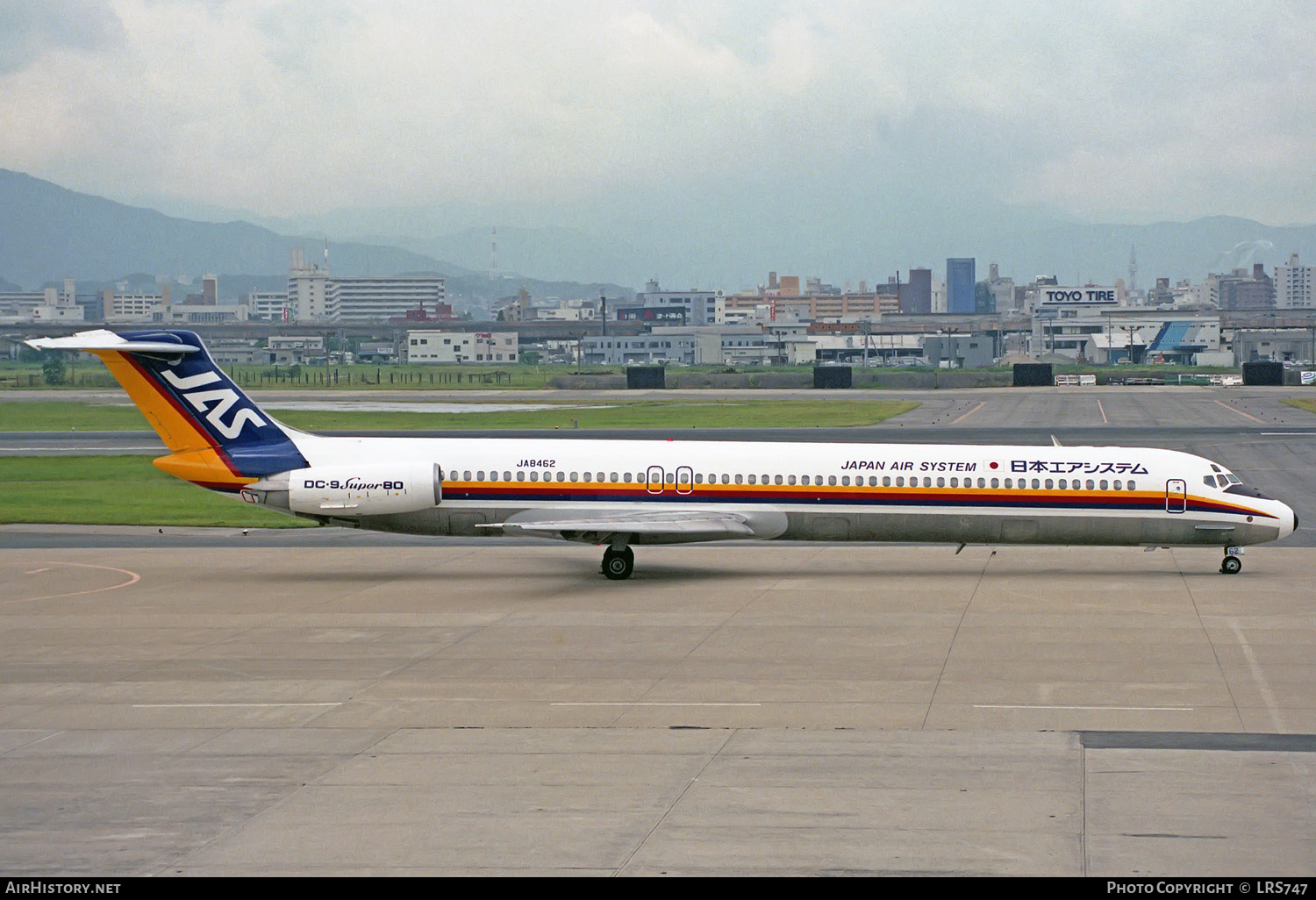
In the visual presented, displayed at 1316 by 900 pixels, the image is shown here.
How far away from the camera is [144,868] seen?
14250 mm

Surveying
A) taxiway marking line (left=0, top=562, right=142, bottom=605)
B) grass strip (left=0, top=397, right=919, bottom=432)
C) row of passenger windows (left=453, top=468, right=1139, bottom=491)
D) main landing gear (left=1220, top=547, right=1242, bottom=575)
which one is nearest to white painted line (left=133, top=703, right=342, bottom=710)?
taxiway marking line (left=0, top=562, right=142, bottom=605)

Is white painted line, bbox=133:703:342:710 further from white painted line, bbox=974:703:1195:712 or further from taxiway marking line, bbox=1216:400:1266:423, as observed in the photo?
taxiway marking line, bbox=1216:400:1266:423

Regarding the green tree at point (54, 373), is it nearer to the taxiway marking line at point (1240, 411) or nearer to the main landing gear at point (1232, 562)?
the taxiway marking line at point (1240, 411)

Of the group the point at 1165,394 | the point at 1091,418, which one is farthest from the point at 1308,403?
the point at 1091,418

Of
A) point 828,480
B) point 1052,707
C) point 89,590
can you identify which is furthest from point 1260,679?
point 89,590

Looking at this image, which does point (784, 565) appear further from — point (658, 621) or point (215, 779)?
point (215, 779)

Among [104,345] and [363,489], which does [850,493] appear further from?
[104,345]

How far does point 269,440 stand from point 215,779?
57.6ft

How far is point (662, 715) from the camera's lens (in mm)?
20844

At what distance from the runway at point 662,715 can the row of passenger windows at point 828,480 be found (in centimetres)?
223

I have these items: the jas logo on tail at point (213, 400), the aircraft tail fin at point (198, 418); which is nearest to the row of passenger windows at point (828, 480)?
the aircraft tail fin at point (198, 418)

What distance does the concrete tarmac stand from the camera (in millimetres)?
14891

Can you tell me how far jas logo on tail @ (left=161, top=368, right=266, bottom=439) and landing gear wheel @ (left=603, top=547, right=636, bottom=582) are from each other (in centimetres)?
941
